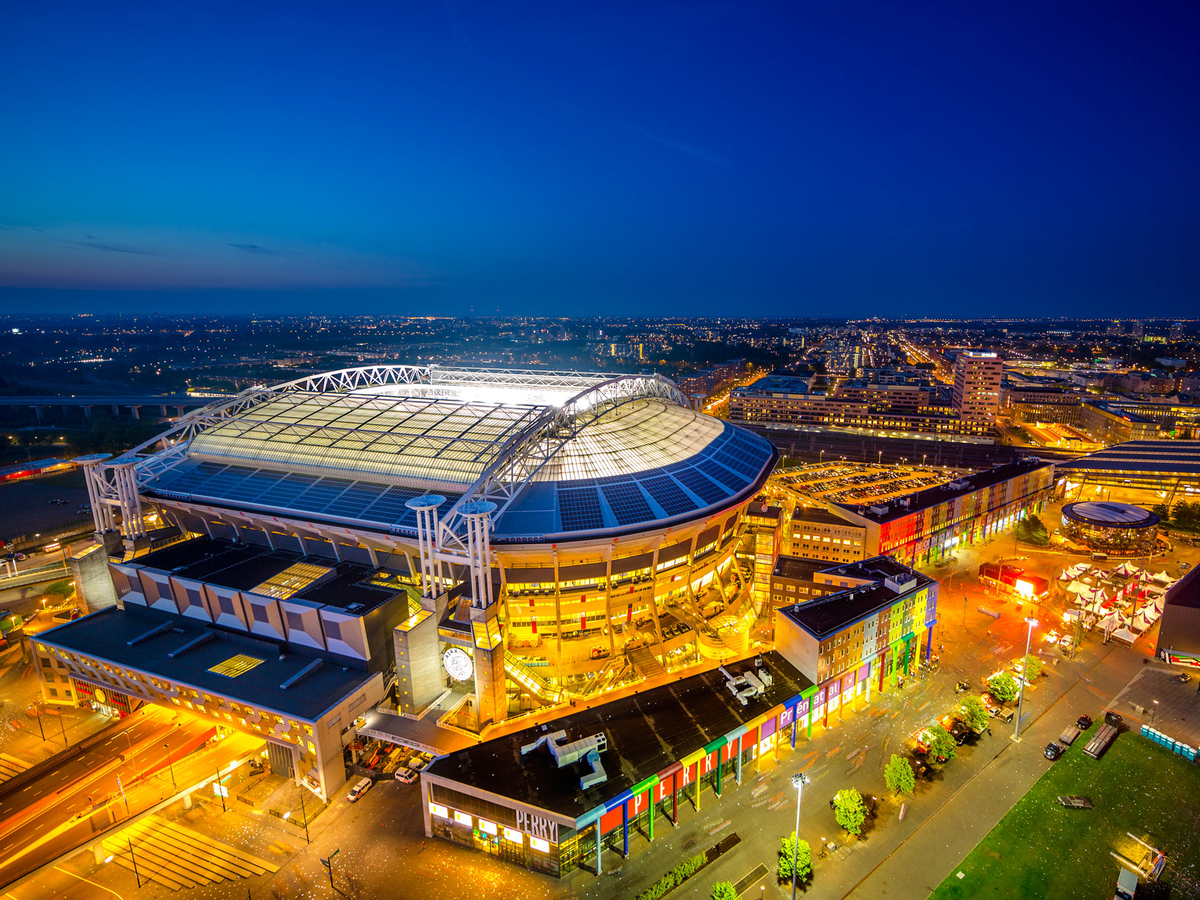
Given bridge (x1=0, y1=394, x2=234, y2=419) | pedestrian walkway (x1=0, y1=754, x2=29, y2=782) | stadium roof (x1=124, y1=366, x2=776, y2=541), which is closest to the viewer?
pedestrian walkway (x1=0, y1=754, x2=29, y2=782)

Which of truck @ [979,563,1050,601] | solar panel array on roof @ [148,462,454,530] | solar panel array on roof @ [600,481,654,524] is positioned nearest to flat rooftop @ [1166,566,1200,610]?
truck @ [979,563,1050,601]

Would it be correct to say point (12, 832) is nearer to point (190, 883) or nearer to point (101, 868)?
point (101, 868)

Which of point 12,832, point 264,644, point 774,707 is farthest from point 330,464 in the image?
point 774,707

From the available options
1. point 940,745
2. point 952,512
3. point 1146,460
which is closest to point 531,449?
point 940,745

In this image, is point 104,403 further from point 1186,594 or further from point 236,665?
point 1186,594

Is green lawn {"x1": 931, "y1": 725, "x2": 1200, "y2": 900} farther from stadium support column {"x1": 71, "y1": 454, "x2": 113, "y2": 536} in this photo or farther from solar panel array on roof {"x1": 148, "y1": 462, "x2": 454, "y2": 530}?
stadium support column {"x1": 71, "y1": 454, "x2": 113, "y2": 536}
